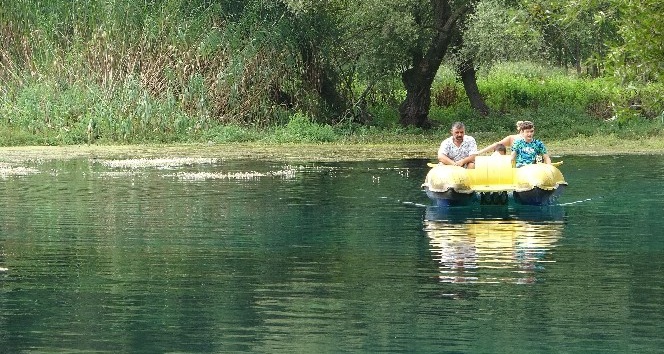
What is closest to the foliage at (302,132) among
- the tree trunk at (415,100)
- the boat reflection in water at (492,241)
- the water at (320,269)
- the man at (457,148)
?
the tree trunk at (415,100)

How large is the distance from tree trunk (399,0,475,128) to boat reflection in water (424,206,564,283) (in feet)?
55.6

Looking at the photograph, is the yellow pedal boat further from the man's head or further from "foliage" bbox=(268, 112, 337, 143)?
"foliage" bbox=(268, 112, 337, 143)

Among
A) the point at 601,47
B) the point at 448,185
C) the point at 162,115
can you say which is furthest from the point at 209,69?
the point at 601,47

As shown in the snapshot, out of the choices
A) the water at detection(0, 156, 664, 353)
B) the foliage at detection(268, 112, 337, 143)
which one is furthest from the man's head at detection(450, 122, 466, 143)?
the foliage at detection(268, 112, 337, 143)

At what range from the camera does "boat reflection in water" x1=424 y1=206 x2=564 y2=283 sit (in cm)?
1287

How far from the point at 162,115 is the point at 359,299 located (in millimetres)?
22138

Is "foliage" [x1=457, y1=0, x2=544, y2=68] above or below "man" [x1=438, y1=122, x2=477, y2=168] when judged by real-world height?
above

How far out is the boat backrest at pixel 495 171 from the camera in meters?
19.8

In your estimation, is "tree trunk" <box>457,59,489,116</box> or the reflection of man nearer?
the reflection of man

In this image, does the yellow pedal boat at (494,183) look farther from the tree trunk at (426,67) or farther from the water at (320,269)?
the tree trunk at (426,67)

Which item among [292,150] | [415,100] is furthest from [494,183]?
[415,100]

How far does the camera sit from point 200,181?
76.8 ft

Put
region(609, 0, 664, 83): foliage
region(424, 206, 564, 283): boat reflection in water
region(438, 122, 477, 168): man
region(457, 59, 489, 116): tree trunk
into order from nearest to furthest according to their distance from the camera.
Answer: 1. region(424, 206, 564, 283): boat reflection in water
2. region(438, 122, 477, 168): man
3. region(609, 0, 664, 83): foliage
4. region(457, 59, 489, 116): tree trunk

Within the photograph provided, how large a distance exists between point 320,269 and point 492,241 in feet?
9.79
